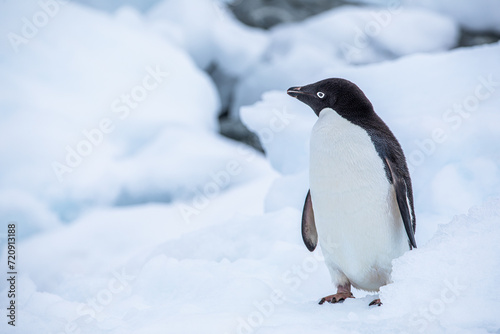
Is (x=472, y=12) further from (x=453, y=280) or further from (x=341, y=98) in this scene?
(x=453, y=280)

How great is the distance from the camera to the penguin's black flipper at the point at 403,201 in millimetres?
1353

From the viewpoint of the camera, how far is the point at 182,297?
1527 mm

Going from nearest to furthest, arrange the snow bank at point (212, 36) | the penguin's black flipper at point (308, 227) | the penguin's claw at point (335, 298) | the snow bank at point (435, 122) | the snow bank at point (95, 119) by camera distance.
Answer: the penguin's claw at point (335, 298) < the penguin's black flipper at point (308, 227) < the snow bank at point (435, 122) < the snow bank at point (95, 119) < the snow bank at point (212, 36)

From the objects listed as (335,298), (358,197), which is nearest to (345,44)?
(358,197)

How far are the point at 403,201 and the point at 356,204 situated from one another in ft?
0.40

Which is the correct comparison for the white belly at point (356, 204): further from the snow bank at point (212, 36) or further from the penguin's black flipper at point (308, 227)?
the snow bank at point (212, 36)

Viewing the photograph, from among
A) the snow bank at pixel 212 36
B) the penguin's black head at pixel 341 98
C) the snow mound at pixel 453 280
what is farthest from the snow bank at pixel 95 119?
the snow mound at pixel 453 280

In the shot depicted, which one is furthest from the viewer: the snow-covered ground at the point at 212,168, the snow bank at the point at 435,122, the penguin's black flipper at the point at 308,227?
the snow bank at the point at 435,122

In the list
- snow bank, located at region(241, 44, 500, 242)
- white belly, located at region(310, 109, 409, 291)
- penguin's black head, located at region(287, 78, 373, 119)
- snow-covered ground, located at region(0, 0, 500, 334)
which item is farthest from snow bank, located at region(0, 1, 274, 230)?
white belly, located at region(310, 109, 409, 291)

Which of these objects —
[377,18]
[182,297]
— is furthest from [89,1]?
[182,297]

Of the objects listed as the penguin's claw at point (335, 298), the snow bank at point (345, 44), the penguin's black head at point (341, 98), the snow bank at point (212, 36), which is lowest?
the snow bank at point (345, 44)

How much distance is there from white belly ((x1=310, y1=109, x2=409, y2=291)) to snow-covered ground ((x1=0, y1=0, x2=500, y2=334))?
0.16m

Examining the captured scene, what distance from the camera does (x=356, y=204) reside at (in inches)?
54.6

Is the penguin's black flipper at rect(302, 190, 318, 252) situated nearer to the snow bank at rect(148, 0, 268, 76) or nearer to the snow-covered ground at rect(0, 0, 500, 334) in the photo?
the snow-covered ground at rect(0, 0, 500, 334)
